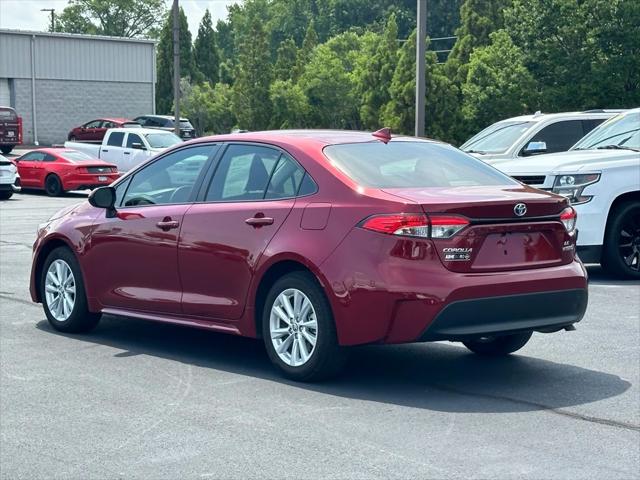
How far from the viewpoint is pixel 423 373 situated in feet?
26.6

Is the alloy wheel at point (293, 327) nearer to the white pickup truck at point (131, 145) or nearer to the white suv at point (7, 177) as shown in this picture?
the white suv at point (7, 177)

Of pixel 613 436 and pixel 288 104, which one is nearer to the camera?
pixel 613 436

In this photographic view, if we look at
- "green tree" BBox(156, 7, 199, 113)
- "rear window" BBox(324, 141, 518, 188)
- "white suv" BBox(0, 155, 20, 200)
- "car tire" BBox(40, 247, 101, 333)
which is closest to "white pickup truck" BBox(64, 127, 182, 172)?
"white suv" BBox(0, 155, 20, 200)

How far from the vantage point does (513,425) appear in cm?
664

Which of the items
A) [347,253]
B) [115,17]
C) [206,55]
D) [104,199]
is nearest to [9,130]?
Answer: [104,199]

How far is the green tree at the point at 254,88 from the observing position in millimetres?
57031

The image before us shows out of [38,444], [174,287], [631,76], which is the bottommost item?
[38,444]

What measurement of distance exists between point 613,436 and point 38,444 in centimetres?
316

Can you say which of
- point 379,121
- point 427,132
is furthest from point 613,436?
point 379,121

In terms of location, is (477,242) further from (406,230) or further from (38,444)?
(38,444)

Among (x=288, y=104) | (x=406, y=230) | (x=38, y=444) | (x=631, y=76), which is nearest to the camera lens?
(x=38, y=444)

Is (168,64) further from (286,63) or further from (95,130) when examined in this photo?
(95,130)

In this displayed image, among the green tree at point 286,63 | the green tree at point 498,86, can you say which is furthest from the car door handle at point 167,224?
the green tree at point 286,63

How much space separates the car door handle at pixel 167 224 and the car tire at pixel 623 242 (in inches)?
227
